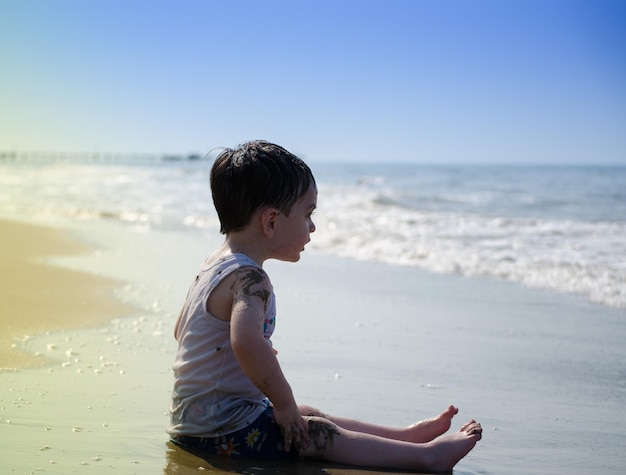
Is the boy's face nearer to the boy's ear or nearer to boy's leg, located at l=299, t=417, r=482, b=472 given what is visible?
the boy's ear

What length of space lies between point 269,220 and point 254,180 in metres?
0.16

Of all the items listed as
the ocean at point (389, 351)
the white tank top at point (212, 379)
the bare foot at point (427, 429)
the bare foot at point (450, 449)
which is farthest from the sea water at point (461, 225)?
the white tank top at point (212, 379)

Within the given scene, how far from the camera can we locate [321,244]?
35.6ft

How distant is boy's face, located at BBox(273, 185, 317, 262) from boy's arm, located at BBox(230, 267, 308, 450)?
19cm

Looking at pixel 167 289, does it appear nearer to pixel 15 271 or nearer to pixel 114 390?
pixel 15 271

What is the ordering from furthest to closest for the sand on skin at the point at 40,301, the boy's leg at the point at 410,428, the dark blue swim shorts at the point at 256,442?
1. the sand on skin at the point at 40,301
2. the boy's leg at the point at 410,428
3. the dark blue swim shorts at the point at 256,442

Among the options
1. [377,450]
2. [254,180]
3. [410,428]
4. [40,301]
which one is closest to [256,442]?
[377,450]

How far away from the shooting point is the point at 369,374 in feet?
13.2

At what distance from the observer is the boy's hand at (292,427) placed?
260 cm

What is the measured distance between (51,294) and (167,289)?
92 centimetres

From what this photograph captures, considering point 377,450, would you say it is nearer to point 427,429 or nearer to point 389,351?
point 427,429

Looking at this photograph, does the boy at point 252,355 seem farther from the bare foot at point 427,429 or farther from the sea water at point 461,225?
the sea water at point 461,225

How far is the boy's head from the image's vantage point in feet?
8.87

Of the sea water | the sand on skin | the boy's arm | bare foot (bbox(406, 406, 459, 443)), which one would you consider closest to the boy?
the boy's arm
